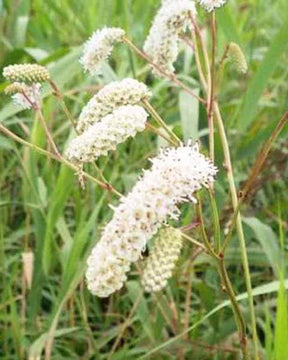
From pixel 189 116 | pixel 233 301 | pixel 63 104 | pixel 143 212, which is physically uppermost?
pixel 63 104

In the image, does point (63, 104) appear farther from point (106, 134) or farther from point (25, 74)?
point (106, 134)

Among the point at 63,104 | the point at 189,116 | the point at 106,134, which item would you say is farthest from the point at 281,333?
the point at 189,116

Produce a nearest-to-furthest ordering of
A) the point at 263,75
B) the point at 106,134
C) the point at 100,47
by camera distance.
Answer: the point at 106,134
the point at 100,47
the point at 263,75

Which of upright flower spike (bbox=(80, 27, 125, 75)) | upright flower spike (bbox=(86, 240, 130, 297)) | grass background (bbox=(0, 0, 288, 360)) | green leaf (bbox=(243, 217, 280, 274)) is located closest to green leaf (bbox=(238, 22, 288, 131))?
grass background (bbox=(0, 0, 288, 360))

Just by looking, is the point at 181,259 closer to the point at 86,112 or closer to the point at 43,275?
the point at 43,275

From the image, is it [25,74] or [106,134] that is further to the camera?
[25,74]

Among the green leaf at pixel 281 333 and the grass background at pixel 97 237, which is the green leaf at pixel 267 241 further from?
the green leaf at pixel 281 333

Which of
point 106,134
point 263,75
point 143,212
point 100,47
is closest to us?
point 143,212
